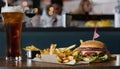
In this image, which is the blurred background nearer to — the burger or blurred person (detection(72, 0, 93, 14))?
blurred person (detection(72, 0, 93, 14))

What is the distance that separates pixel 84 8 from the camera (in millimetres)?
5492

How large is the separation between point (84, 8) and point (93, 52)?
3936 mm

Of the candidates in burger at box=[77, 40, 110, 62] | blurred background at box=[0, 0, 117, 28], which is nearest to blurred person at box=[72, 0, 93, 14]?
blurred background at box=[0, 0, 117, 28]

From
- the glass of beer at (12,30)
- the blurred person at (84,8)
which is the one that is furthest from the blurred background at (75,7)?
the glass of beer at (12,30)

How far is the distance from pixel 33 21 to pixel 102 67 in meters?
2.18

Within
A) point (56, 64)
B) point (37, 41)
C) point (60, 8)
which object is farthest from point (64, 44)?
point (60, 8)

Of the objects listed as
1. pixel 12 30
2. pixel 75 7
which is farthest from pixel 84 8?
pixel 12 30

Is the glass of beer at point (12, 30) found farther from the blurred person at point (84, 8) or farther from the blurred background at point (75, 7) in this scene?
the blurred person at point (84, 8)

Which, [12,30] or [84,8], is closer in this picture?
[12,30]

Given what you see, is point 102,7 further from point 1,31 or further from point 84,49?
point 84,49

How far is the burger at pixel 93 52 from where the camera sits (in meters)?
1.57

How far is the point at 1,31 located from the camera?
285 centimetres

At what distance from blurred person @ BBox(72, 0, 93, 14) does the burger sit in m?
3.82

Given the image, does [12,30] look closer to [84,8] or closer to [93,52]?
[93,52]
